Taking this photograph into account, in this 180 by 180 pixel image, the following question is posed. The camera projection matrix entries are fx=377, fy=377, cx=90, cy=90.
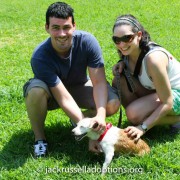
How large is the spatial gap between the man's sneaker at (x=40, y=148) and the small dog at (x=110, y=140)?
0.51 m

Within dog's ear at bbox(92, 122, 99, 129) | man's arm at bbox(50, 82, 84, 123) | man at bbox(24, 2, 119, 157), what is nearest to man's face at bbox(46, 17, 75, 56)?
man at bbox(24, 2, 119, 157)

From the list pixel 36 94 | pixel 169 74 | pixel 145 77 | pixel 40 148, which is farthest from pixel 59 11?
pixel 40 148

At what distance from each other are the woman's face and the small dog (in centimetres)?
79

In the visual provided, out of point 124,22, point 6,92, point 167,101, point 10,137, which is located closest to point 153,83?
point 167,101

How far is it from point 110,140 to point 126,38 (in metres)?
0.98

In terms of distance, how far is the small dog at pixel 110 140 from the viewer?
134 inches

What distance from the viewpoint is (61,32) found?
3.66m

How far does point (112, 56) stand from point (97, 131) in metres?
3.82

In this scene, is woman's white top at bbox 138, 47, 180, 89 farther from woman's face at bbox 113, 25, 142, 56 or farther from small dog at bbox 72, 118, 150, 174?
small dog at bbox 72, 118, 150, 174

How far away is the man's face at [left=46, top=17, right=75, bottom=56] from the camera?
12.0ft

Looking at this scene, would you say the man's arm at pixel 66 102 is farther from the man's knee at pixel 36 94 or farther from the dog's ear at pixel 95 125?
the dog's ear at pixel 95 125

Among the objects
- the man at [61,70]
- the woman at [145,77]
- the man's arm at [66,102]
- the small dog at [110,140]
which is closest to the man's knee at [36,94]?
the man at [61,70]

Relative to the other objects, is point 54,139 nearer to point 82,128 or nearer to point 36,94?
point 36,94

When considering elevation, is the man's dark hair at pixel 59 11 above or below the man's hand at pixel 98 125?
above
